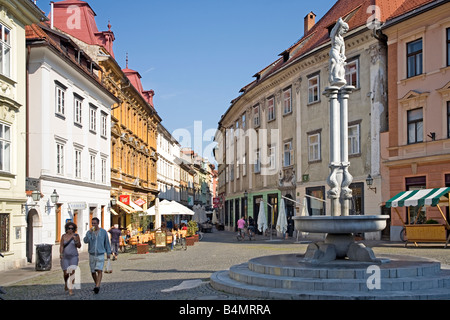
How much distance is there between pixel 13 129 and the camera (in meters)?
18.4

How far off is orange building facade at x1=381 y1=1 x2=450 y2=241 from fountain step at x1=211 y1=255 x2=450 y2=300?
13.8 m

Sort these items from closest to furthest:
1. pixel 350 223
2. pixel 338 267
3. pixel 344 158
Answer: pixel 338 267 → pixel 350 223 → pixel 344 158

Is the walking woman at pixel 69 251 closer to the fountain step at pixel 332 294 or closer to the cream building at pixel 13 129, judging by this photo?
the fountain step at pixel 332 294

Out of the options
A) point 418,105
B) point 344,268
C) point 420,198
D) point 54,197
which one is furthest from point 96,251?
point 418,105

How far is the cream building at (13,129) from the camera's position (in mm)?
17750

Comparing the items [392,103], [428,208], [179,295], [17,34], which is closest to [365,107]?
[392,103]

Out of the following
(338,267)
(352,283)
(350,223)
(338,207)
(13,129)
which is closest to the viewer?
(352,283)

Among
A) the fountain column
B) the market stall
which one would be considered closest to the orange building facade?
the market stall

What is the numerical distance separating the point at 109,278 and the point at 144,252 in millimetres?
9859

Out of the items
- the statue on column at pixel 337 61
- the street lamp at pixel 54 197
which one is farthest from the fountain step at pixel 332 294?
the street lamp at pixel 54 197

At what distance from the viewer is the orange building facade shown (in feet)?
78.7

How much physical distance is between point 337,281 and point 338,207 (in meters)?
3.63

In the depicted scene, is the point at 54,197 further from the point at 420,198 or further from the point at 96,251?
the point at 420,198
